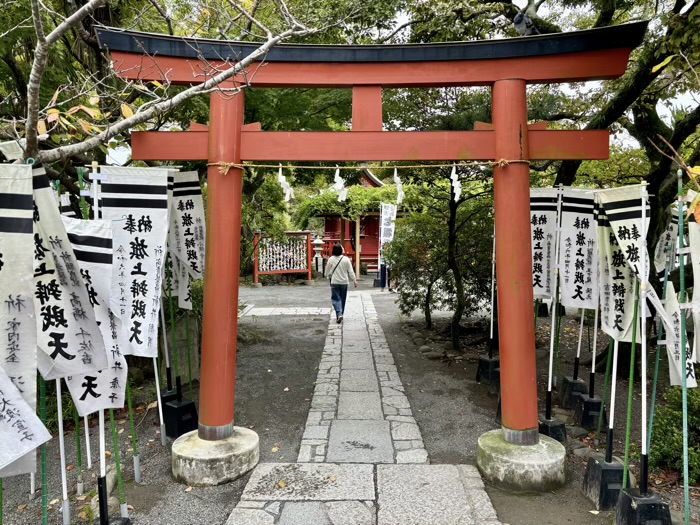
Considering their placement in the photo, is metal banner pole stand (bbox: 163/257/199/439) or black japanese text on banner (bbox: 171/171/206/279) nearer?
metal banner pole stand (bbox: 163/257/199/439)

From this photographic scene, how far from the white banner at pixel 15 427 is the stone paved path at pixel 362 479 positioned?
1706 millimetres

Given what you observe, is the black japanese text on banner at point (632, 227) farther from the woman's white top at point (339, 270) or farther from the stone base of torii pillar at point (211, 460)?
the woman's white top at point (339, 270)

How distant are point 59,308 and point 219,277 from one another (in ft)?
5.02

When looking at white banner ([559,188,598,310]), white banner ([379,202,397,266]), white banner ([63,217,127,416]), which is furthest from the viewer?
white banner ([379,202,397,266])

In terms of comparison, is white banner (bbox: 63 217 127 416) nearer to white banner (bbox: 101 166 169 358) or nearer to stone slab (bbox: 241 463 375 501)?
white banner (bbox: 101 166 169 358)

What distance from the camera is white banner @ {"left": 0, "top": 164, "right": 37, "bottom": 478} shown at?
108 inches

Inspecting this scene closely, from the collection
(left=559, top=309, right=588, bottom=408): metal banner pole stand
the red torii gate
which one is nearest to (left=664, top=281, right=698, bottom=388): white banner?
the red torii gate

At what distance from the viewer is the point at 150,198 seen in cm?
446

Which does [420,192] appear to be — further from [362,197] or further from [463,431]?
[362,197]

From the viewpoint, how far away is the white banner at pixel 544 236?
585 centimetres

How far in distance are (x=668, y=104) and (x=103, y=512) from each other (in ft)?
33.0

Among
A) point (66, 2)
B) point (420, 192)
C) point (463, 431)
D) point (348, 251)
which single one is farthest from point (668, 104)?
point (348, 251)

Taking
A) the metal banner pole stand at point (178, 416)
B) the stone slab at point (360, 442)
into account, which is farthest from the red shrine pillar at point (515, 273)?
the metal banner pole stand at point (178, 416)

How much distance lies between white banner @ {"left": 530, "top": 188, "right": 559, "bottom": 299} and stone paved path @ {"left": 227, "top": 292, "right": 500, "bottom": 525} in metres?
2.44
